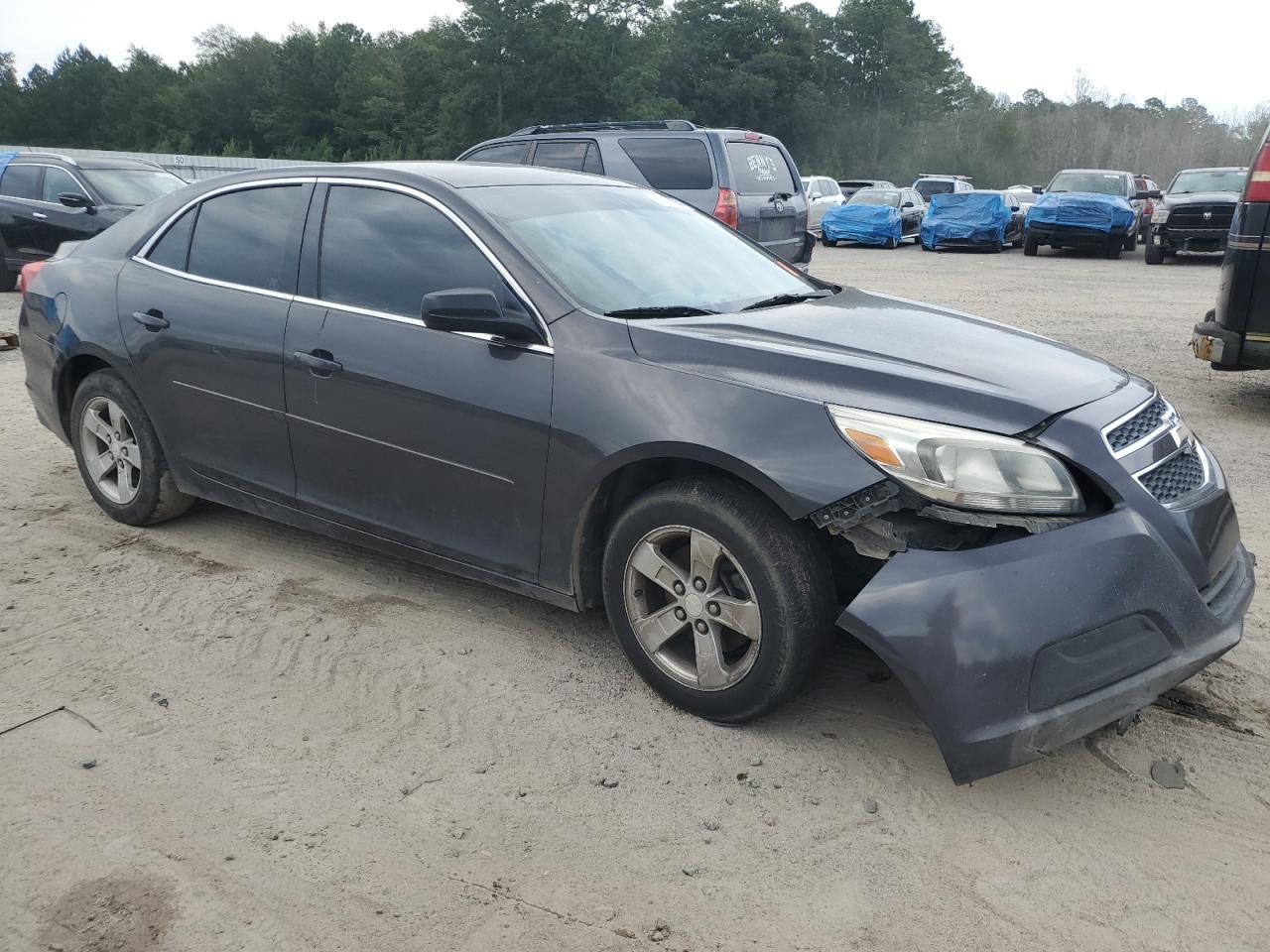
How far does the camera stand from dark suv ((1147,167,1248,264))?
19.4m

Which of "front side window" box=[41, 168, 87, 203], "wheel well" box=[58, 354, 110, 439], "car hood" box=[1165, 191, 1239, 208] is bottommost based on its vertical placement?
"wheel well" box=[58, 354, 110, 439]

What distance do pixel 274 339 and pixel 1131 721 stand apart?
322 cm

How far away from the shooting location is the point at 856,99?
80.4 meters

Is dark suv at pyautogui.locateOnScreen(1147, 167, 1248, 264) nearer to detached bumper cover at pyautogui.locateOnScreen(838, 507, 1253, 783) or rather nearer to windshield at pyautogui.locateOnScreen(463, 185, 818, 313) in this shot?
windshield at pyautogui.locateOnScreen(463, 185, 818, 313)

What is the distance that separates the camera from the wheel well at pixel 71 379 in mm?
4883

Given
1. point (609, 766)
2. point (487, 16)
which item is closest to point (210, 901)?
point (609, 766)

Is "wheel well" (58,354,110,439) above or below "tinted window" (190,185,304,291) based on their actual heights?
below

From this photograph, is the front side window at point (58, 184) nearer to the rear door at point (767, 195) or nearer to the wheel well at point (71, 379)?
the rear door at point (767, 195)

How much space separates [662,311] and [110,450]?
2859 millimetres

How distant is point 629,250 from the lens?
12.8 ft

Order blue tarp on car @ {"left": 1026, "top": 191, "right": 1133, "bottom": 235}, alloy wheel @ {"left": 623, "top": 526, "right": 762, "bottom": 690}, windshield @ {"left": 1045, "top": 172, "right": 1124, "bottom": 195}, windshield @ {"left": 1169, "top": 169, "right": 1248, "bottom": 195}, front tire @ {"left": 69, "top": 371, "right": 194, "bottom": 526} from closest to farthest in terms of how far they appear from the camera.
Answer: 1. alloy wheel @ {"left": 623, "top": 526, "right": 762, "bottom": 690}
2. front tire @ {"left": 69, "top": 371, "right": 194, "bottom": 526}
3. windshield @ {"left": 1169, "top": 169, "right": 1248, "bottom": 195}
4. blue tarp on car @ {"left": 1026, "top": 191, "right": 1133, "bottom": 235}
5. windshield @ {"left": 1045, "top": 172, "right": 1124, "bottom": 195}

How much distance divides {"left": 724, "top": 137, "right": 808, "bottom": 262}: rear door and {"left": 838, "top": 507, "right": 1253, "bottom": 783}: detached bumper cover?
327 inches

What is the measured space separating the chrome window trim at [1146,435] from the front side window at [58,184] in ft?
44.0

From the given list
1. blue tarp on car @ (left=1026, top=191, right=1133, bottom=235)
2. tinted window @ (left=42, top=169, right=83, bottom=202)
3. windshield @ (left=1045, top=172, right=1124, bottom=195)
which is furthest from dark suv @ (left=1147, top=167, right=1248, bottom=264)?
tinted window @ (left=42, top=169, right=83, bottom=202)
